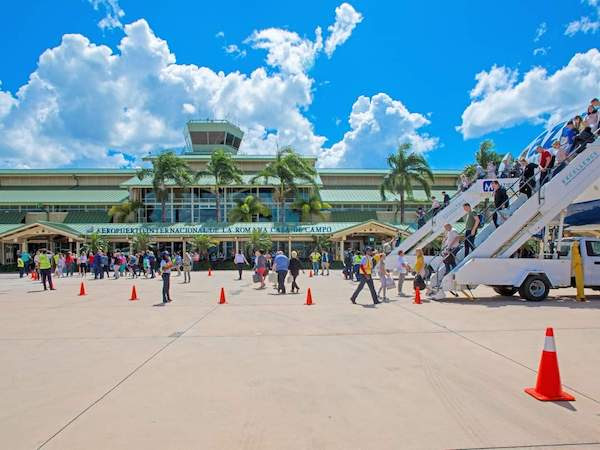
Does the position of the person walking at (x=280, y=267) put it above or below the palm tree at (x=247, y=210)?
below

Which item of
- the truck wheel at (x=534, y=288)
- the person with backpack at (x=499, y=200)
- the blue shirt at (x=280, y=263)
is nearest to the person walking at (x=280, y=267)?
the blue shirt at (x=280, y=263)

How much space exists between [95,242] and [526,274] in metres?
30.9

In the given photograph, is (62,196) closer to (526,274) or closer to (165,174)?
(165,174)

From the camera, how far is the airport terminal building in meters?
37.0

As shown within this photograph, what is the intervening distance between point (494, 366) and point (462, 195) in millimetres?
12859

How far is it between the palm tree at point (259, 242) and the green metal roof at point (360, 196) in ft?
32.5

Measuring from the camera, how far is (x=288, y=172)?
38.6 metres

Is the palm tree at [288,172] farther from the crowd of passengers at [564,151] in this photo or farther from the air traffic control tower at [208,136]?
the crowd of passengers at [564,151]

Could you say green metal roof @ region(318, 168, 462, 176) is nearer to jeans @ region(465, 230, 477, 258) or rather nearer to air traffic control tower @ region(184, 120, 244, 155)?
air traffic control tower @ region(184, 120, 244, 155)

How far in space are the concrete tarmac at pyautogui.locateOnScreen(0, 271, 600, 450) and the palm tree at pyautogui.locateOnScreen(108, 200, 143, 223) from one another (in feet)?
107

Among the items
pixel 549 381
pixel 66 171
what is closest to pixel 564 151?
pixel 549 381

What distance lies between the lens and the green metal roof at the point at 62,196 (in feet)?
141

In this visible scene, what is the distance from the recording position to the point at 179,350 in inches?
283

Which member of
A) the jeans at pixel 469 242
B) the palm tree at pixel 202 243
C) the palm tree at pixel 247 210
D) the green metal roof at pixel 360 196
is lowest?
the jeans at pixel 469 242
